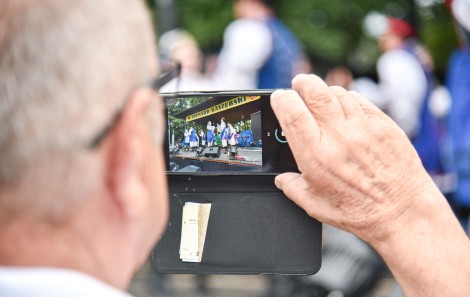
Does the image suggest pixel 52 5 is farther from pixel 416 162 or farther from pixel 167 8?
pixel 167 8

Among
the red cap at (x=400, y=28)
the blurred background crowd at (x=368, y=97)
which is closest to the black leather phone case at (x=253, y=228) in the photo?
the blurred background crowd at (x=368, y=97)

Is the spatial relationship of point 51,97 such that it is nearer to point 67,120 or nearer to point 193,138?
point 67,120

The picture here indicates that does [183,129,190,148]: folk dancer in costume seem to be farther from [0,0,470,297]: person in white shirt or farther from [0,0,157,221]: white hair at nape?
[0,0,157,221]: white hair at nape

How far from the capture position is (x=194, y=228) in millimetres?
1558

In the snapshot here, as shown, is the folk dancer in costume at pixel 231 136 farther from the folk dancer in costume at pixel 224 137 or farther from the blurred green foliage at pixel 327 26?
the blurred green foliage at pixel 327 26

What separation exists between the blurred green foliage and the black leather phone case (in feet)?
66.8

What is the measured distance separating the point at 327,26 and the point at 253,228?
21868 mm

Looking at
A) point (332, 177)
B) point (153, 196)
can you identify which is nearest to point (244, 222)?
point (332, 177)

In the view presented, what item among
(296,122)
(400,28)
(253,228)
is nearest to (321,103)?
(296,122)

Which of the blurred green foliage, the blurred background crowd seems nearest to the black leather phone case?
the blurred background crowd

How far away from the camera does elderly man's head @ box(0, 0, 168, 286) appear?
91 cm

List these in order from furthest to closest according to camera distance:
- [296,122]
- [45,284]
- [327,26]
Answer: [327,26] → [296,122] → [45,284]

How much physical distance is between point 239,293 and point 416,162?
4244mm

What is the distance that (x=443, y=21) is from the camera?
22703mm
